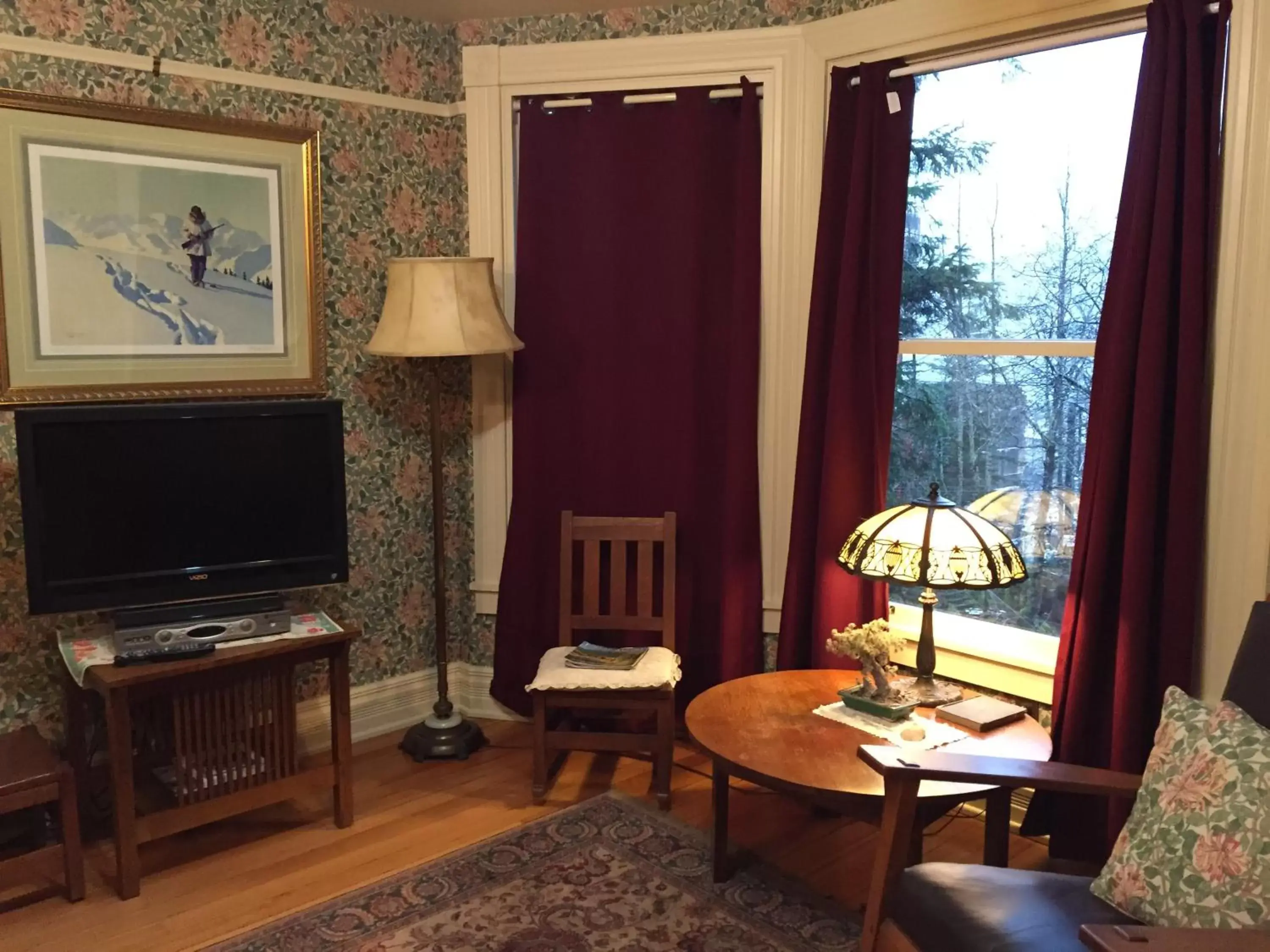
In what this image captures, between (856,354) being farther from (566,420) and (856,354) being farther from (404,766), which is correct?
(404,766)

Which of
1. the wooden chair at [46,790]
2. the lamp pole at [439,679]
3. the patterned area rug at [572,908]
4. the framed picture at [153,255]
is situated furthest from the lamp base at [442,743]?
the framed picture at [153,255]

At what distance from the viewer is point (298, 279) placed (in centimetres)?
335

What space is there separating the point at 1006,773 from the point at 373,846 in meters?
1.78

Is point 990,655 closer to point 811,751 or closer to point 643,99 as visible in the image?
point 811,751

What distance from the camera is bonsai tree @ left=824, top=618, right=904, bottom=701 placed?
2588mm

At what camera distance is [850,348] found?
3.12 metres

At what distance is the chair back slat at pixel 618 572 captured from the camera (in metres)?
3.39

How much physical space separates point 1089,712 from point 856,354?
1177 mm

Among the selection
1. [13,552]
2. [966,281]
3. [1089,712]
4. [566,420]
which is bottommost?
[1089,712]

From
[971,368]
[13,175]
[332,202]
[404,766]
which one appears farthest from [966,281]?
[13,175]

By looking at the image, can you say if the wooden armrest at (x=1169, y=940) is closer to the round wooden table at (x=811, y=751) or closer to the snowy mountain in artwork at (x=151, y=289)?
the round wooden table at (x=811, y=751)

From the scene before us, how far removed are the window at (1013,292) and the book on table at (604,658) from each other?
35.9 inches

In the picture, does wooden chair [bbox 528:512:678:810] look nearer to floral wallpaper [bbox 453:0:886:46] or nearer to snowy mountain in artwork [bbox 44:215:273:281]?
snowy mountain in artwork [bbox 44:215:273:281]

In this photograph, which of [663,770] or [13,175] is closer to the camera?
[13,175]
